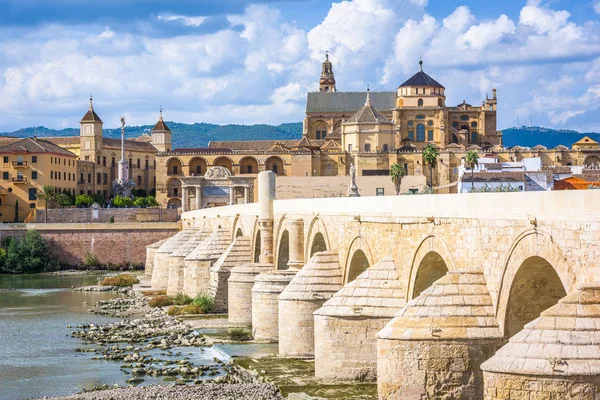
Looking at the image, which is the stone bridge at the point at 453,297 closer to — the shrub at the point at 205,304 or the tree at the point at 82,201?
the shrub at the point at 205,304

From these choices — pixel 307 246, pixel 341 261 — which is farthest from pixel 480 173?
pixel 341 261

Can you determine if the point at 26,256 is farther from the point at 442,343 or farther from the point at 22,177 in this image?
the point at 442,343

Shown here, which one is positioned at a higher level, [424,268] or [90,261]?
[424,268]

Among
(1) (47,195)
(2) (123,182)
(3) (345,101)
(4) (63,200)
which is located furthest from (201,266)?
(3) (345,101)

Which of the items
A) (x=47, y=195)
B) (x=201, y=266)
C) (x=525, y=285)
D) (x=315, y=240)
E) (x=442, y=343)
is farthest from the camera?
(x=47, y=195)

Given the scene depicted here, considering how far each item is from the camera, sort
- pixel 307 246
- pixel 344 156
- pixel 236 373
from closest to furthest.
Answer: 1. pixel 236 373
2. pixel 307 246
3. pixel 344 156

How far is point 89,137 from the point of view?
10831 centimetres

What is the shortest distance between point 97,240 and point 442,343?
59626 millimetres

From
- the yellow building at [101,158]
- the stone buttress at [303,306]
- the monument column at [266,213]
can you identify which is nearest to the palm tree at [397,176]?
the yellow building at [101,158]

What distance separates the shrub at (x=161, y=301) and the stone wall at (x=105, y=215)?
A: 39728 mm

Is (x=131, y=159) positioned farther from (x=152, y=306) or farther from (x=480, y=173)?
(x=152, y=306)

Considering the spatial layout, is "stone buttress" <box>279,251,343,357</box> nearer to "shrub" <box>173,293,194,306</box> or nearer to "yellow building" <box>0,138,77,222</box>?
"shrub" <box>173,293,194,306</box>

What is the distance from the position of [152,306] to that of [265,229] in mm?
10248

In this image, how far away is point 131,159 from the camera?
373 feet
